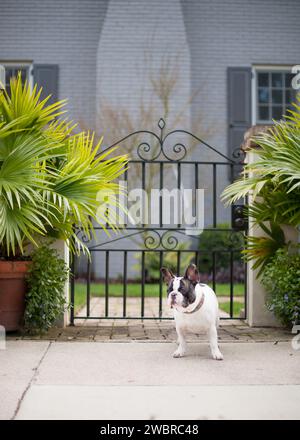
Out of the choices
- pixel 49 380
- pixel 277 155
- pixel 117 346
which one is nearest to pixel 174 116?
pixel 277 155

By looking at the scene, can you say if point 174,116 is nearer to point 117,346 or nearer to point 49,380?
point 117,346

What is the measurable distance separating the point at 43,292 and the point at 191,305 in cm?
145

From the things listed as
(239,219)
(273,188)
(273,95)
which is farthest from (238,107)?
(273,188)

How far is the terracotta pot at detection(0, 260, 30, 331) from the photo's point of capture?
4.52 m

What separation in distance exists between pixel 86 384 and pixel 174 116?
27.4 feet

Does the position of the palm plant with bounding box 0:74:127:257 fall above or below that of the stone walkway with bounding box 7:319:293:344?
above

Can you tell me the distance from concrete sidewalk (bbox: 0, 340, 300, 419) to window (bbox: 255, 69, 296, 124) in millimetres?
7883

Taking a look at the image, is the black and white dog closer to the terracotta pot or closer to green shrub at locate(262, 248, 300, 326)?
green shrub at locate(262, 248, 300, 326)

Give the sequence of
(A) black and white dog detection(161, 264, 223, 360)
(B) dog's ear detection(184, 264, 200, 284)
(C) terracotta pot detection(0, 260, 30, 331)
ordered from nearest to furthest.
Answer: (A) black and white dog detection(161, 264, 223, 360)
(B) dog's ear detection(184, 264, 200, 284)
(C) terracotta pot detection(0, 260, 30, 331)

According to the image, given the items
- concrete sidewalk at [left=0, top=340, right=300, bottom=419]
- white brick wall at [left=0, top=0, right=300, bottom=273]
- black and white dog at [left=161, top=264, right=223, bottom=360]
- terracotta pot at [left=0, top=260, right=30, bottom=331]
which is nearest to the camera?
concrete sidewalk at [left=0, top=340, right=300, bottom=419]

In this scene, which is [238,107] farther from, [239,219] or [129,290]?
[239,219]

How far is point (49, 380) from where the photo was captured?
125 inches

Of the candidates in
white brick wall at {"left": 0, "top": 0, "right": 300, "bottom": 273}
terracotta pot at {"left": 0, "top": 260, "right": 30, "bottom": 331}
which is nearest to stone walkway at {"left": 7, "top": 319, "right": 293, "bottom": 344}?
terracotta pot at {"left": 0, "top": 260, "right": 30, "bottom": 331}

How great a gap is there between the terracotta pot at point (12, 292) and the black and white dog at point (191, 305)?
1.36 m
